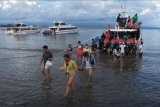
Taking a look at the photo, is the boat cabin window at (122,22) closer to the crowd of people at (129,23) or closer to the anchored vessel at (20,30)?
the crowd of people at (129,23)

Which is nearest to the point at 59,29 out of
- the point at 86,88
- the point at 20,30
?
the point at 20,30

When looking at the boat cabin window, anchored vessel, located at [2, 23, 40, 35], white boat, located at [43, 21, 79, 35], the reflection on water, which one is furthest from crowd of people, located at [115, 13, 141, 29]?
anchored vessel, located at [2, 23, 40, 35]

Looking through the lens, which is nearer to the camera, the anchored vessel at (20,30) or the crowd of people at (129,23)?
the crowd of people at (129,23)

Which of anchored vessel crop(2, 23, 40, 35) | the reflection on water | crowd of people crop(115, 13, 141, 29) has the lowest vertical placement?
anchored vessel crop(2, 23, 40, 35)

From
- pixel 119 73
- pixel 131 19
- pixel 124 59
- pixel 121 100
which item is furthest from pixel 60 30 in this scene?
pixel 121 100

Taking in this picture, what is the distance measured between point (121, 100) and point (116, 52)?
11295mm

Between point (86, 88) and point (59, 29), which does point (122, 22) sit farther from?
point (59, 29)

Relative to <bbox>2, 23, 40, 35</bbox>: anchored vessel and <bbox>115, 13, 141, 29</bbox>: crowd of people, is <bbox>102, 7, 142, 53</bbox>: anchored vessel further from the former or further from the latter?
<bbox>2, 23, 40, 35</bbox>: anchored vessel

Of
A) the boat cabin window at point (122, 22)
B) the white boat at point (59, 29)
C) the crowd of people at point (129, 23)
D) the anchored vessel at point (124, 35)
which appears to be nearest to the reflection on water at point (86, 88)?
the anchored vessel at point (124, 35)

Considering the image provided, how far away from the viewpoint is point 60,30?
8525 cm

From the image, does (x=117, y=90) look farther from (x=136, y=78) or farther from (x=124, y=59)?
(x=124, y=59)

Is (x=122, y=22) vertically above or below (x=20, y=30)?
above

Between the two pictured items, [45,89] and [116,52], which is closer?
[45,89]

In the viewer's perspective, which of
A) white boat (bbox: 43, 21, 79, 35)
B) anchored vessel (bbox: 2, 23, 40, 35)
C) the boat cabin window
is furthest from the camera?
anchored vessel (bbox: 2, 23, 40, 35)
